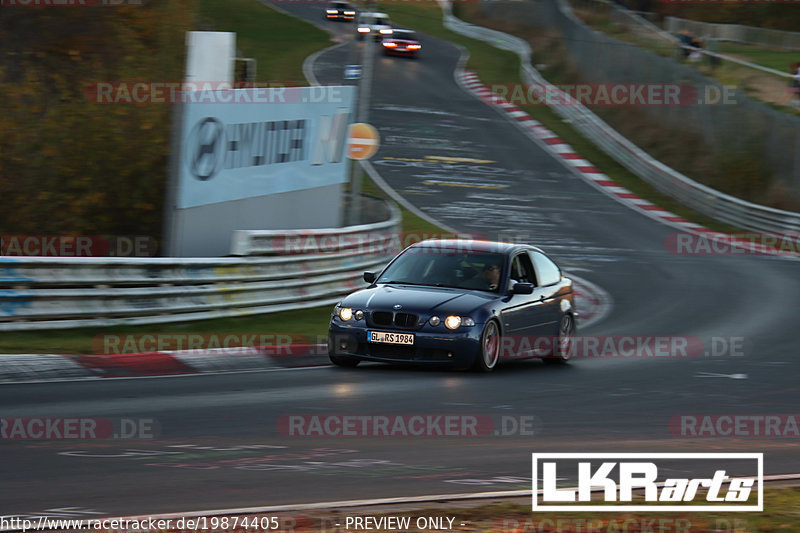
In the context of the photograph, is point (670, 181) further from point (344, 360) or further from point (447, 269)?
point (344, 360)

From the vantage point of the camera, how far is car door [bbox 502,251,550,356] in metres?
13.2

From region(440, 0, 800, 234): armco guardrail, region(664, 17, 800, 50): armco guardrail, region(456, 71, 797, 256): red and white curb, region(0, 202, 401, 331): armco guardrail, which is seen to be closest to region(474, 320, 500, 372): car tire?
region(0, 202, 401, 331): armco guardrail

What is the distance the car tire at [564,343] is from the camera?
1427 centimetres

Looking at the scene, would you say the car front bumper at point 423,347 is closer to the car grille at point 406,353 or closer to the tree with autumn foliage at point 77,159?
the car grille at point 406,353

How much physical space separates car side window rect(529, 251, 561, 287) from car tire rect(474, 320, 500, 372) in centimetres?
159

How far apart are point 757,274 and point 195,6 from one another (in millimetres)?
13075

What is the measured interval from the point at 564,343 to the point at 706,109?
26.1 meters

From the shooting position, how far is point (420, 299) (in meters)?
12.6

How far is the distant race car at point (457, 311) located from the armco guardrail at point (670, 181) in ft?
64.6

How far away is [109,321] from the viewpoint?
13602mm

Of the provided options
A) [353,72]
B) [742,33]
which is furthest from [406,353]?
[742,33]

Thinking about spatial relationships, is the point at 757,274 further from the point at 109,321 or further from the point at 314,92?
the point at 109,321

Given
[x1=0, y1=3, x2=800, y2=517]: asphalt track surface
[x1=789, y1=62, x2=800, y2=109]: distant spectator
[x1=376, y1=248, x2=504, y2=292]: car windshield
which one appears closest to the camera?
[x1=0, y1=3, x2=800, y2=517]: asphalt track surface

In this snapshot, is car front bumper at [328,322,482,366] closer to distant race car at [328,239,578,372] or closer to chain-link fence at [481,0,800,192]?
distant race car at [328,239,578,372]
